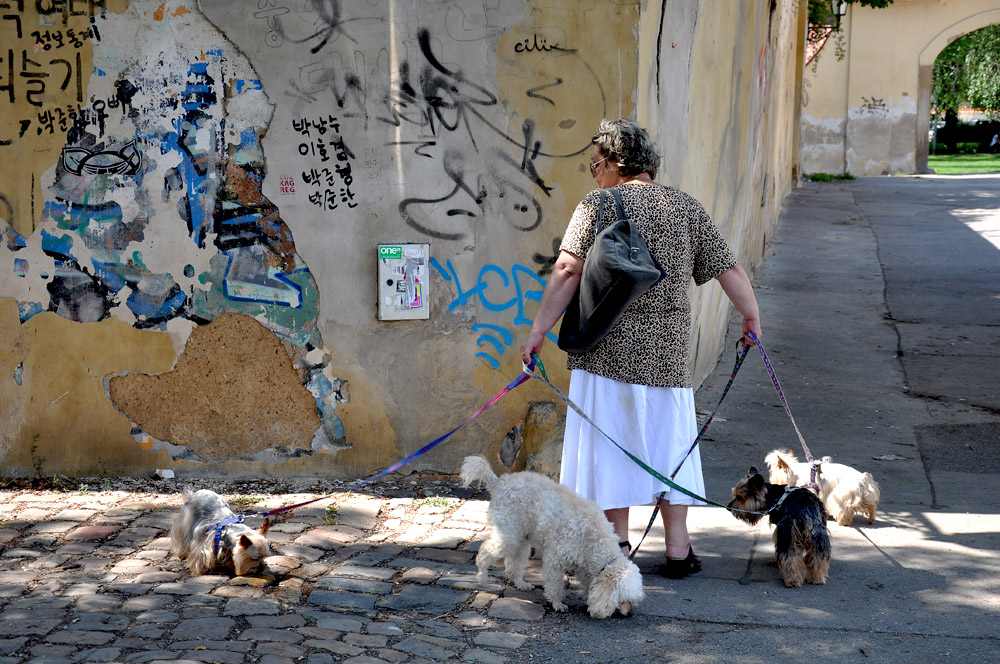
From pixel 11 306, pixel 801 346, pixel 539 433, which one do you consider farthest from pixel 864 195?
pixel 11 306

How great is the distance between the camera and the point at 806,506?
4203mm

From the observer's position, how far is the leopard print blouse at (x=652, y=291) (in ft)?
13.5

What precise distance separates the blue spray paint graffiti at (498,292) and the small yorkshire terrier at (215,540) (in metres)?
1.80

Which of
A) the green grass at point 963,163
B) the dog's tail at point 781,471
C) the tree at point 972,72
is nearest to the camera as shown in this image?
the dog's tail at point 781,471

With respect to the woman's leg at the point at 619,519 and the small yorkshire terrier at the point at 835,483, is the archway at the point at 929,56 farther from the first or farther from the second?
the woman's leg at the point at 619,519

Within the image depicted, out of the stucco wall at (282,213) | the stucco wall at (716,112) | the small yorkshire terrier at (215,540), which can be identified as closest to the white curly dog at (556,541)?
the small yorkshire terrier at (215,540)

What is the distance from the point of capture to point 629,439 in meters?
4.21

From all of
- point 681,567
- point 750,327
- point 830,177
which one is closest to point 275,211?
point 750,327

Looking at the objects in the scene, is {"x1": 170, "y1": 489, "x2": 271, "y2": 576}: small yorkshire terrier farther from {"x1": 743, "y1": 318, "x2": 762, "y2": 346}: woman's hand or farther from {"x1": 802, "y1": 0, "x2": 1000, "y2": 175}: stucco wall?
{"x1": 802, "y1": 0, "x2": 1000, "y2": 175}: stucco wall

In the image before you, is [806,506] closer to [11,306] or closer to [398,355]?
[398,355]

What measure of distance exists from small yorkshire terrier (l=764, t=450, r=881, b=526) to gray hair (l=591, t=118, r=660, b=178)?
1633mm

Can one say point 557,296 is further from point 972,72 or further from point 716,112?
point 972,72

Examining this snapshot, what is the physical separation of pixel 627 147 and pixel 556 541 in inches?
65.5

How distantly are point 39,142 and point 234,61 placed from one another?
1.19 meters
